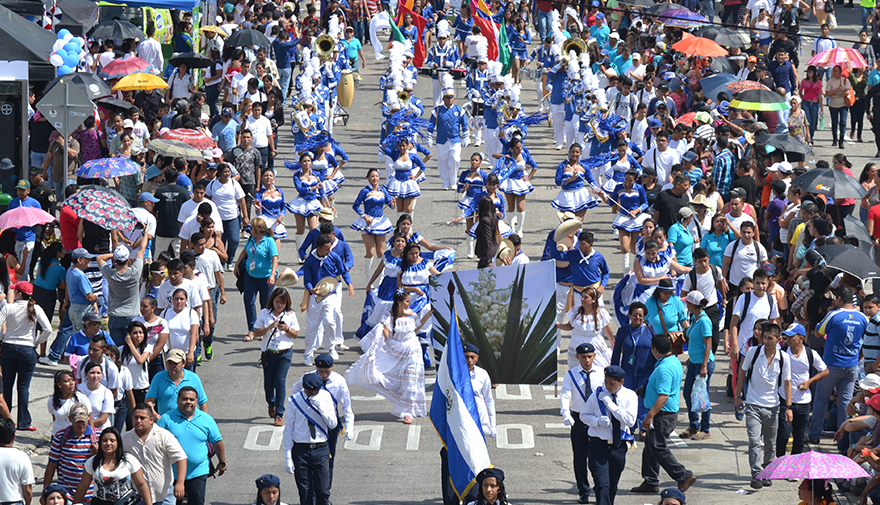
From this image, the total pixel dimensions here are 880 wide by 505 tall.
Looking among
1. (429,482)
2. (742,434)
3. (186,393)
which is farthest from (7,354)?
(742,434)

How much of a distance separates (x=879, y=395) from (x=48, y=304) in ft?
31.1

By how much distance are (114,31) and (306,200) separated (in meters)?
8.51

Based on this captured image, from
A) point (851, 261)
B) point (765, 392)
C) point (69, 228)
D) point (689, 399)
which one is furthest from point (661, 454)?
point (69, 228)

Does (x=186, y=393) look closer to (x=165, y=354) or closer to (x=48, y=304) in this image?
(x=165, y=354)

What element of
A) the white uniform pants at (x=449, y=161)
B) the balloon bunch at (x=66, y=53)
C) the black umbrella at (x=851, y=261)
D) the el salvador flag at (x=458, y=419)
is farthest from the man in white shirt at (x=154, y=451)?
the white uniform pants at (x=449, y=161)

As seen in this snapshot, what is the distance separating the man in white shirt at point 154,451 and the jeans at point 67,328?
4359 mm

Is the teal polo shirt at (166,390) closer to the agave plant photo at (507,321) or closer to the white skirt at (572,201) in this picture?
the agave plant photo at (507,321)

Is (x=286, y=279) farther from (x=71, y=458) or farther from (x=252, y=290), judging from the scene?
(x=71, y=458)

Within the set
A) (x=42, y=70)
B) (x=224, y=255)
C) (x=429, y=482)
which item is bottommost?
(x=429, y=482)

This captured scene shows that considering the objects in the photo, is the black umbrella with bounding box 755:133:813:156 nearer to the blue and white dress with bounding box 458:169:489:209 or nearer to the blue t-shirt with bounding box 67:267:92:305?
the blue and white dress with bounding box 458:169:489:209

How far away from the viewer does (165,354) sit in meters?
14.4

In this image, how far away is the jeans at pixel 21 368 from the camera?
14.2 m

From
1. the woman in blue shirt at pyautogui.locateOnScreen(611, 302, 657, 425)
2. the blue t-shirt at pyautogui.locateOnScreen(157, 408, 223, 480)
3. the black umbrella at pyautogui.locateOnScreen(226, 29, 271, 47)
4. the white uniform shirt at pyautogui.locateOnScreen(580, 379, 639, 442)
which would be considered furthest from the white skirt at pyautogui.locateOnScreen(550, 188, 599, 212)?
the black umbrella at pyautogui.locateOnScreen(226, 29, 271, 47)

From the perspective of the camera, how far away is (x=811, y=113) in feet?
86.0
